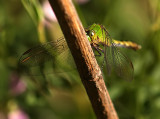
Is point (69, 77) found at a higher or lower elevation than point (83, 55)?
lower

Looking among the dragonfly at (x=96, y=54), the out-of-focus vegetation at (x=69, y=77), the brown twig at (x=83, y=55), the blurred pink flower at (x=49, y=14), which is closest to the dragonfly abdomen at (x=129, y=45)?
the out-of-focus vegetation at (x=69, y=77)

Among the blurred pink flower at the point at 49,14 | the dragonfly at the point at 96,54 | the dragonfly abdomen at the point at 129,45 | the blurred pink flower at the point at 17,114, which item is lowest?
the blurred pink flower at the point at 17,114

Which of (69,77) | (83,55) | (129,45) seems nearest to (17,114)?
(69,77)

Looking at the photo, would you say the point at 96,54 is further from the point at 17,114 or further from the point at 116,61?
the point at 17,114

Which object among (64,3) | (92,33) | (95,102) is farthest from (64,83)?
(64,3)

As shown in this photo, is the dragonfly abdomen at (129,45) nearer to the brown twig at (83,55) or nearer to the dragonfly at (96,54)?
the dragonfly at (96,54)
